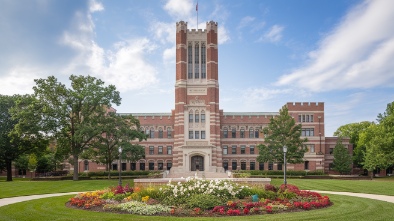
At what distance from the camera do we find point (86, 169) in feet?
212

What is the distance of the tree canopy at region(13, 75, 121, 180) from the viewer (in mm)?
42594

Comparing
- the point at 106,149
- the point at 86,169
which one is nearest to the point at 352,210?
the point at 106,149

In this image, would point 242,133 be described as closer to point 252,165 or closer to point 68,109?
point 252,165

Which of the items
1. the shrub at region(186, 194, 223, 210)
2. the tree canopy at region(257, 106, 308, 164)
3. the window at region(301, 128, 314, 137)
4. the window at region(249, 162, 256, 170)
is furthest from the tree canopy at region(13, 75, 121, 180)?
the window at region(301, 128, 314, 137)

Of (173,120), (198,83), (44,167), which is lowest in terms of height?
(44,167)

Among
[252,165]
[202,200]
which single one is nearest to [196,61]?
[252,165]

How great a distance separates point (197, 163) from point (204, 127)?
19.6ft

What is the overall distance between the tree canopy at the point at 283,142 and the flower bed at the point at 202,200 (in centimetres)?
3002

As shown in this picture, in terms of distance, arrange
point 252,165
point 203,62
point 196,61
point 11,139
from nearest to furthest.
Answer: point 11,139 → point 203,62 → point 196,61 → point 252,165

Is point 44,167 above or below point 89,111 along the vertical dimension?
below

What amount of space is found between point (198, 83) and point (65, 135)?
2352 centimetres

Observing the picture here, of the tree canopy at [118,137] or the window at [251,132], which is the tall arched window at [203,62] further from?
the tree canopy at [118,137]

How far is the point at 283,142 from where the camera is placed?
2026 inches

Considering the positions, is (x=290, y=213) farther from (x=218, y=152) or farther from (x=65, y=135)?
(x=218, y=152)
